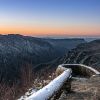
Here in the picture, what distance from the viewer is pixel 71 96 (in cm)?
1109

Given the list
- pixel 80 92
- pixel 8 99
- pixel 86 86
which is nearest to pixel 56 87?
pixel 80 92

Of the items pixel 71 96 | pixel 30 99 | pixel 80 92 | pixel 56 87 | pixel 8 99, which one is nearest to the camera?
pixel 30 99

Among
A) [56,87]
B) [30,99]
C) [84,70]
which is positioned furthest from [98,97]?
[84,70]

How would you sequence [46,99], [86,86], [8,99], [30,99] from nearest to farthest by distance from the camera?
[30,99], [46,99], [86,86], [8,99]

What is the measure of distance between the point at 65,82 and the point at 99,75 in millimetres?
5257

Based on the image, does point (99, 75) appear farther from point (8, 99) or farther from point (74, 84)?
point (8, 99)

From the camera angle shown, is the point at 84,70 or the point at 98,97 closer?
the point at 98,97

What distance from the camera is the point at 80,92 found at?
1188 cm

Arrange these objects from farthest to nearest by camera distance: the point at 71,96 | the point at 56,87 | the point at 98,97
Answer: the point at 71,96, the point at 98,97, the point at 56,87

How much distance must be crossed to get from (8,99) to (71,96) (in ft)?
113

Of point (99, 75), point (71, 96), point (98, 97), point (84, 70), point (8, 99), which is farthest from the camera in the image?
point (8, 99)

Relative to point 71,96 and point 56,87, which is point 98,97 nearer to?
point 71,96

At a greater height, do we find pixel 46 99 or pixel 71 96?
pixel 46 99

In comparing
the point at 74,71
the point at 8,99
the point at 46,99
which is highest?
the point at 46,99
